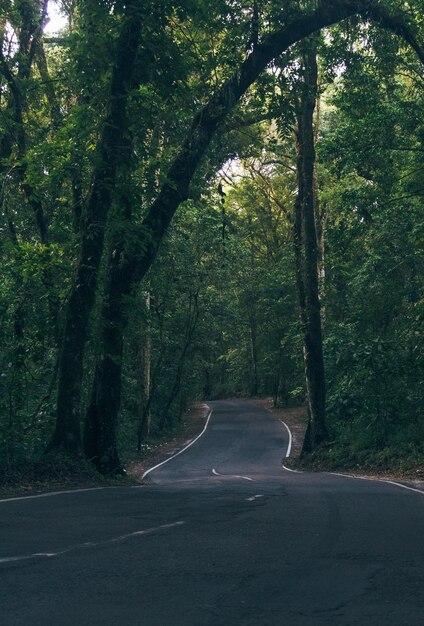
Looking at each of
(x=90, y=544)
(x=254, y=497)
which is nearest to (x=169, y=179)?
(x=254, y=497)

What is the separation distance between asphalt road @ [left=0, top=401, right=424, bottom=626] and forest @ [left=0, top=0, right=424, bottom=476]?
493cm

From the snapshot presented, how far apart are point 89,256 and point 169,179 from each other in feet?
7.28

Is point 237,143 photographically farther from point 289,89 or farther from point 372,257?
point 372,257

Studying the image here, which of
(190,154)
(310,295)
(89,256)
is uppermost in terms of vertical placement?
(190,154)

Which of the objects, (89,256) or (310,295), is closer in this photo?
(89,256)

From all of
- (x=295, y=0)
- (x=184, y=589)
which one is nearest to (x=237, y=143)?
(x=295, y=0)

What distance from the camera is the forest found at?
47.3 feet

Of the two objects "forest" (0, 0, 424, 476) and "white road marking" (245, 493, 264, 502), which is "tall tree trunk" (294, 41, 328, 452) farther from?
"white road marking" (245, 493, 264, 502)

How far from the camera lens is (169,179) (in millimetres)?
14914

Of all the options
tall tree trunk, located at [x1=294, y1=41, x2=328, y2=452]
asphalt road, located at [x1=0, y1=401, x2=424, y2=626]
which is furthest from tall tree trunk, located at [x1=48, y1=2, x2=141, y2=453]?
tall tree trunk, located at [x1=294, y1=41, x2=328, y2=452]

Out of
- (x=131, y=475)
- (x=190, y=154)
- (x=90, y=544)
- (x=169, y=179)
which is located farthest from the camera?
(x=131, y=475)

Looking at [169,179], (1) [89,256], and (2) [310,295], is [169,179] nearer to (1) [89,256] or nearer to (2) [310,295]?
(1) [89,256]

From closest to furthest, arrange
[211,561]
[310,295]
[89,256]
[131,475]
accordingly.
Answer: [211,561] < [89,256] < [131,475] < [310,295]

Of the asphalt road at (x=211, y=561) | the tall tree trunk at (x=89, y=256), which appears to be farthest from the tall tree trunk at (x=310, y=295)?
the asphalt road at (x=211, y=561)
